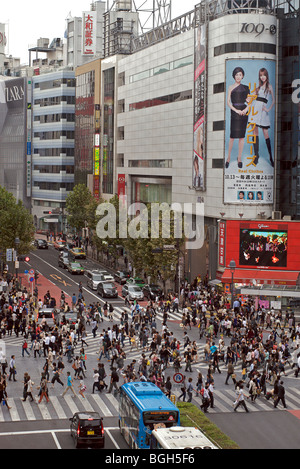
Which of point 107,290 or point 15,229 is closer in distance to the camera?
point 107,290

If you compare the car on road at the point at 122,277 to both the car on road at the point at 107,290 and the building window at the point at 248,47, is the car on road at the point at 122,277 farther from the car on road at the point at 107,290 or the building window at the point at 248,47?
the building window at the point at 248,47

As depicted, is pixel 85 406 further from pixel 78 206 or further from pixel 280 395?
pixel 78 206

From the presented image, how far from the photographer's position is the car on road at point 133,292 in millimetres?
73438

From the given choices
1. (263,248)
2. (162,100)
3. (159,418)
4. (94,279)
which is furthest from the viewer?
(162,100)

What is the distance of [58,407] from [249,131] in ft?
144

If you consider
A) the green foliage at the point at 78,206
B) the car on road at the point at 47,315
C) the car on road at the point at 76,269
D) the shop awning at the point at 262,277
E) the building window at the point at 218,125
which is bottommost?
the car on road at the point at 47,315

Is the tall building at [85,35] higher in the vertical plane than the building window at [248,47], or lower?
higher

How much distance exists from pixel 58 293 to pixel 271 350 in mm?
33590

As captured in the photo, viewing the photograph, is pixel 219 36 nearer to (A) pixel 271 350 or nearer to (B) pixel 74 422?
(A) pixel 271 350

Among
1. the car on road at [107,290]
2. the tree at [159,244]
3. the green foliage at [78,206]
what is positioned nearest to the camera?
the car on road at [107,290]

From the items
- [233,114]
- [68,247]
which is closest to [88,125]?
[68,247]

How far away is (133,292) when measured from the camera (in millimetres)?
73812

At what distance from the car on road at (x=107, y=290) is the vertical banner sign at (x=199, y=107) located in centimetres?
1503

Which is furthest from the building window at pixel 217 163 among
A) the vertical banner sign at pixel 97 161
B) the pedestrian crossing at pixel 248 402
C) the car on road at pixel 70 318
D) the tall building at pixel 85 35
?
the tall building at pixel 85 35
